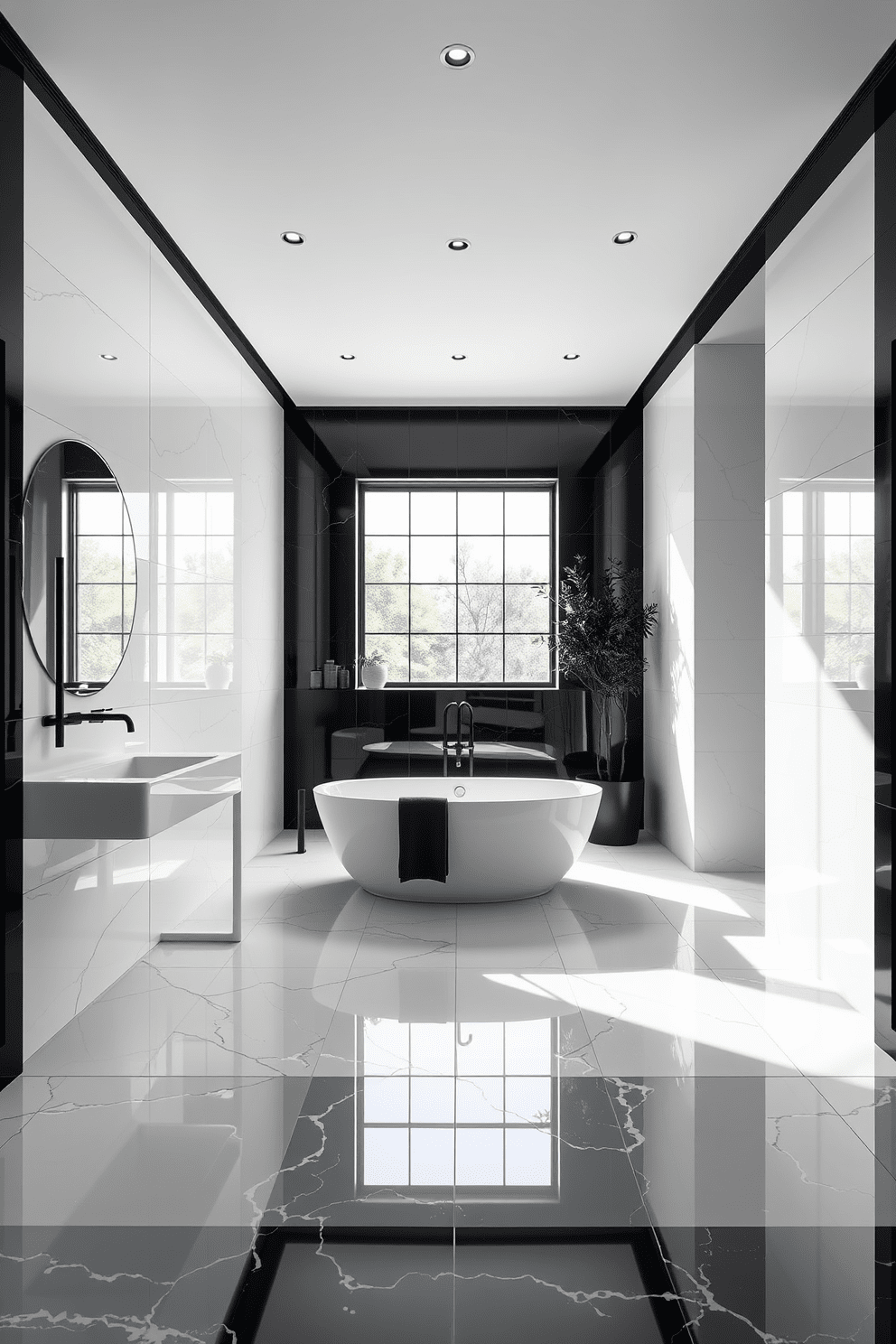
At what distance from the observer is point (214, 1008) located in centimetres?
306

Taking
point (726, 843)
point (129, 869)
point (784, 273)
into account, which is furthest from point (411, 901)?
point (784, 273)

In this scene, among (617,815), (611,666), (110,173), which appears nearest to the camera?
(110,173)

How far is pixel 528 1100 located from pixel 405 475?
15.7 ft

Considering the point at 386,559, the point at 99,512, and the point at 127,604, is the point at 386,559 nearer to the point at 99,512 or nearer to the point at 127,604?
the point at 127,604

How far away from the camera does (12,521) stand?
2.59 metres

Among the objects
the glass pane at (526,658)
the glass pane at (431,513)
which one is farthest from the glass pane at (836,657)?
the glass pane at (431,513)

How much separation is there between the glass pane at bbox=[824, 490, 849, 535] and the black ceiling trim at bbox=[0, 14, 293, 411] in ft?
9.20

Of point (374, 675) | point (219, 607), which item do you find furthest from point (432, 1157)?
point (374, 675)

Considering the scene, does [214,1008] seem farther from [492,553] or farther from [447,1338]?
[492,553]

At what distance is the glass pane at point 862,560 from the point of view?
Result: 9.61ft

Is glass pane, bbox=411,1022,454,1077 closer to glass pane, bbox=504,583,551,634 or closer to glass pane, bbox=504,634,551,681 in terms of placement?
glass pane, bbox=504,634,551,681

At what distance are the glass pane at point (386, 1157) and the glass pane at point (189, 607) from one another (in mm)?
2517

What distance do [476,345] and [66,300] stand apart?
108 inches

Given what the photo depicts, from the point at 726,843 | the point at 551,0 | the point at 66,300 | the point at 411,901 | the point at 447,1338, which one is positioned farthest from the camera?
the point at 726,843
